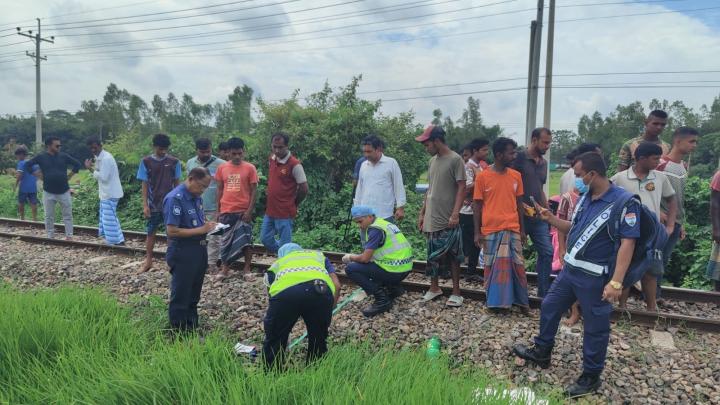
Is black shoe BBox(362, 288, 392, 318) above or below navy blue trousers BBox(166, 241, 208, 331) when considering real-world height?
below

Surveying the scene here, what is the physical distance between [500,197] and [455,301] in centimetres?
122

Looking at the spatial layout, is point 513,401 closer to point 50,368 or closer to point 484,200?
point 484,200

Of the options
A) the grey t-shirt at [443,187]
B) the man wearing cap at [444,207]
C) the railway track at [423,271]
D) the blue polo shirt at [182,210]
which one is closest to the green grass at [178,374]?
the blue polo shirt at [182,210]

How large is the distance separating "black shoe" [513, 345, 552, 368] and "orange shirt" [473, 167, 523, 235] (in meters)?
1.29

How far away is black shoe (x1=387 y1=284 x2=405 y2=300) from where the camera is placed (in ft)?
16.5

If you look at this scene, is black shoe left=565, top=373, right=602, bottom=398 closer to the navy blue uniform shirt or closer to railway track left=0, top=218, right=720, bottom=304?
the navy blue uniform shirt

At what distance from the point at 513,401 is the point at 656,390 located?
5.36 ft

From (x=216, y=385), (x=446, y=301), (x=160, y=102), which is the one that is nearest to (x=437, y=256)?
(x=446, y=301)

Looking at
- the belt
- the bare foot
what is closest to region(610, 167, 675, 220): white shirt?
the belt

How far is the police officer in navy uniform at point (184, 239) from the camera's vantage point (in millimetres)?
4074

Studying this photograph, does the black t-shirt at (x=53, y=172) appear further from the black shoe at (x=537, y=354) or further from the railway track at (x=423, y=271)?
the black shoe at (x=537, y=354)

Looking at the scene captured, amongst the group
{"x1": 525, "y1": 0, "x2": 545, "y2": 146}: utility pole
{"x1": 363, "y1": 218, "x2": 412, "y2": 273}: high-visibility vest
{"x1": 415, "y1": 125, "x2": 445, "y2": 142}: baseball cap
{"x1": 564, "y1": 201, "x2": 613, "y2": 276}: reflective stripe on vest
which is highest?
{"x1": 525, "y1": 0, "x2": 545, "y2": 146}: utility pole

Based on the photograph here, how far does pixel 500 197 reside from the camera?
4.54 metres

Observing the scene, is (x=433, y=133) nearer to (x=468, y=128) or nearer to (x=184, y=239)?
(x=184, y=239)
